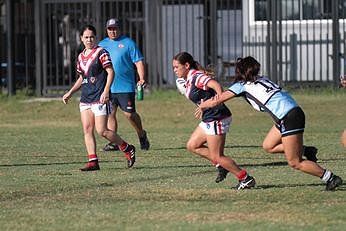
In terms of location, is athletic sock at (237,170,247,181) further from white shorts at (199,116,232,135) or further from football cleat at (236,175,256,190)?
white shorts at (199,116,232,135)

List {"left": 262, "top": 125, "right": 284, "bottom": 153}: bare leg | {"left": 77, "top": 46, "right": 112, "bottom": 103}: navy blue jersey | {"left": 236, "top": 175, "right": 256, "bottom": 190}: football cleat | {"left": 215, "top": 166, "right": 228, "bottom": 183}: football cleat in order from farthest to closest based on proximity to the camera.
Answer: {"left": 77, "top": 46, "right": 112, "bottom": 103}: navy blue jersey < {"left": 262, "top": 125, "right": 284, "bottom": 153}: bare leg < {"left": 215, "top": 166, "right": 228, "bottom": 183}: football cleat < {"left": 236, "top": 175, "right": 256, "bottom": 190}: football cleat

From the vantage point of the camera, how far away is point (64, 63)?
28062 mm

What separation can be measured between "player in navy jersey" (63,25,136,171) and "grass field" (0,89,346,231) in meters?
0.34

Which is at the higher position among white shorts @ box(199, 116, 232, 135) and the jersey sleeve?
the jersey sleeve

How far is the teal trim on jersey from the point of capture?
17.2m

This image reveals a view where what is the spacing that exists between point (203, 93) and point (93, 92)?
238 cm

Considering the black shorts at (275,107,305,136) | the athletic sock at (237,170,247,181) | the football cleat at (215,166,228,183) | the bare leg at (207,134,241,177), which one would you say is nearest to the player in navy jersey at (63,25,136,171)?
the football cleat at (215,166,228,183)

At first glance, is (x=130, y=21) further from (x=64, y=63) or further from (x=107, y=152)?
(x=107, y=152)

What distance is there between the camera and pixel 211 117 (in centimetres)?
1171

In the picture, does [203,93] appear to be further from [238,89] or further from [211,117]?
[238,89]

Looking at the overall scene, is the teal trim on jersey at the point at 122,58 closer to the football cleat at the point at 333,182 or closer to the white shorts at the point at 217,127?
the white shorts at the point at 217,127

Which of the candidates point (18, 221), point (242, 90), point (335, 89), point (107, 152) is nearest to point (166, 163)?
point (107, 152)

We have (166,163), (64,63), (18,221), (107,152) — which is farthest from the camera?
(64,63)

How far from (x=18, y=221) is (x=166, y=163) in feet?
18.0
